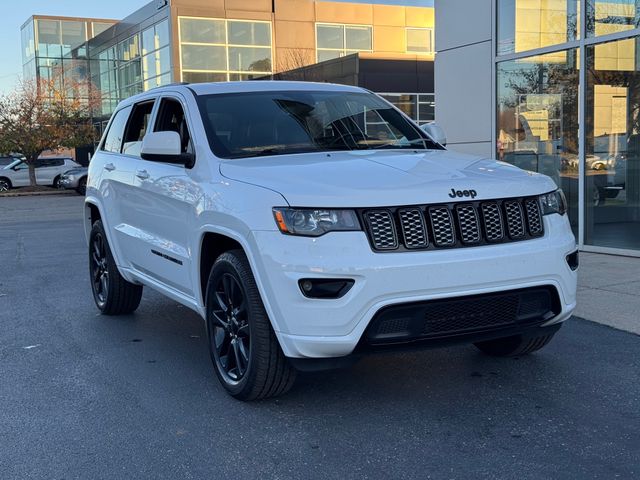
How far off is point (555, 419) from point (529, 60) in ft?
26.4

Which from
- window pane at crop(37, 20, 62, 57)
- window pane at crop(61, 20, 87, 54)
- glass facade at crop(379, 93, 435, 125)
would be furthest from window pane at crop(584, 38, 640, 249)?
window pane at crop(37, 20, 62, 57)

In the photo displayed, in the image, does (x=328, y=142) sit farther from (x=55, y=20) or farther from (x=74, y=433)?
(x=55, y=20)

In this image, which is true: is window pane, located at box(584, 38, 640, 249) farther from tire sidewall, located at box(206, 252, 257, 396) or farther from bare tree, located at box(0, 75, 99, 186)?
bare tree, located at box(0, 75, 99, 186)

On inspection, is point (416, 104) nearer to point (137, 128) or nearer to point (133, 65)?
point (133, 65)

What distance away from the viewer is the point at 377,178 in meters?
4.07

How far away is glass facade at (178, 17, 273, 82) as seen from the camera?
3406 cm

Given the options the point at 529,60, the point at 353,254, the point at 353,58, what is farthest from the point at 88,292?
the point at 353,58

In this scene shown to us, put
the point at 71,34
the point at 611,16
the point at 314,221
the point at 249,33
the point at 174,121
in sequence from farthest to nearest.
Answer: the point at 71,34
the point at 249,33
the point at 611,16
the point at 174,121
the point at 314,221

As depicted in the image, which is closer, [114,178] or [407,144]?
[407,144]

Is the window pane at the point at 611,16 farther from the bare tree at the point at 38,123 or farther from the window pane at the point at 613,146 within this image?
the bare tree at the point at 38,123

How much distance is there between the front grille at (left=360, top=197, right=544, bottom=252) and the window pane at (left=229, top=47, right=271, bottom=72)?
32.0 meters

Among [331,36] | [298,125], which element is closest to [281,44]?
[331,36]

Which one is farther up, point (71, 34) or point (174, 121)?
point (71, 34)

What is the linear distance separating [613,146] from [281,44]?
27.6 m
